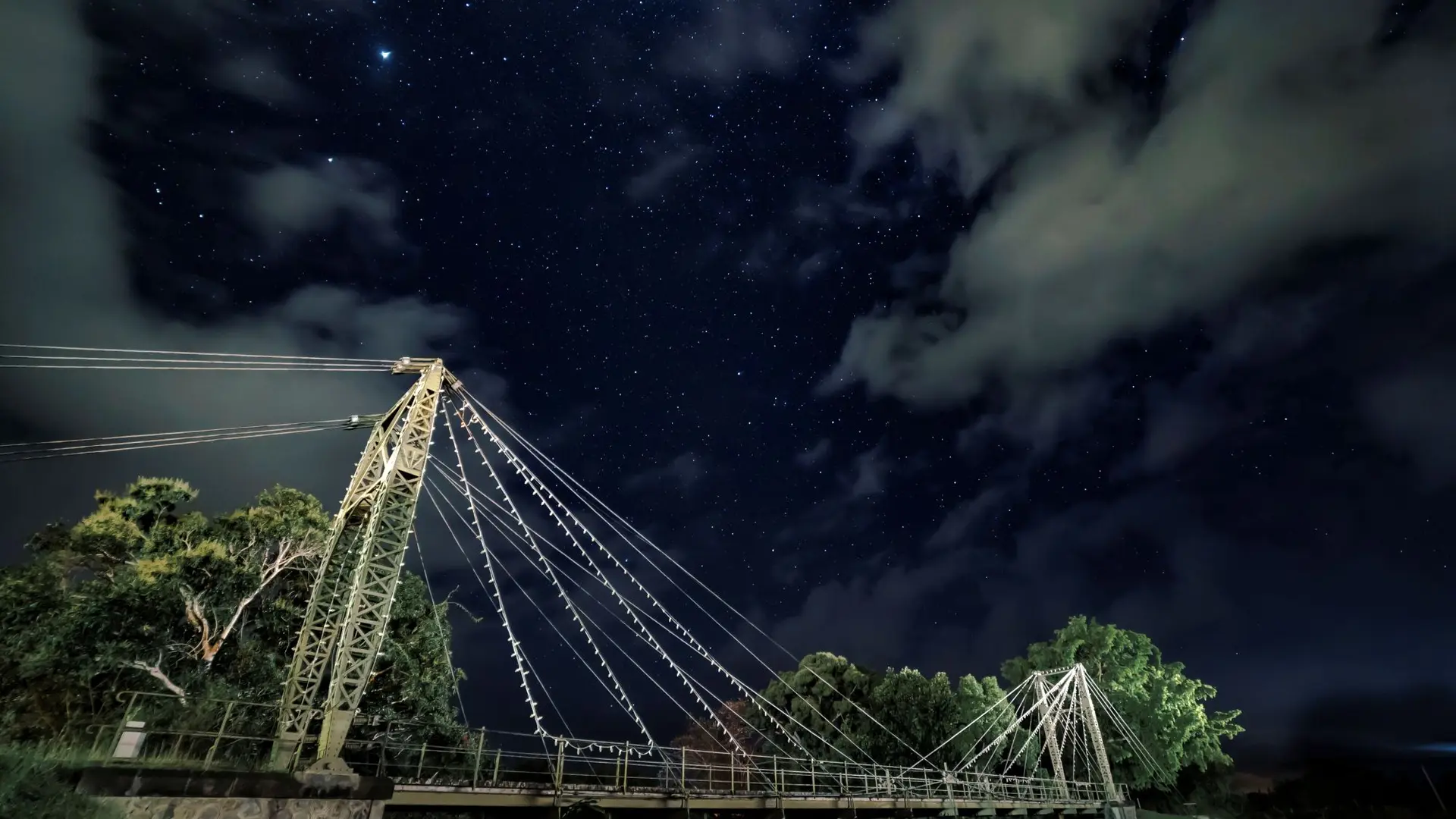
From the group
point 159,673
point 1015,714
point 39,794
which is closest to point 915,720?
point 1015,714

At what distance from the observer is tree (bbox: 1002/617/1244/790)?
40531 millimetres

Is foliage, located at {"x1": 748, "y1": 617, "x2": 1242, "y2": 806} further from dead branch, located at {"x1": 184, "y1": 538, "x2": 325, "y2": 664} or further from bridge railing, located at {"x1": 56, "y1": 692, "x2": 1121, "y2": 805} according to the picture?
Answer: dead branch, located at {"x1": 184, "y1": 538, "x2": 325, "y2": 664}

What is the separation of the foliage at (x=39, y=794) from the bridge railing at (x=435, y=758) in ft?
2.62

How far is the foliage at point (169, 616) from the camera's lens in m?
22.2

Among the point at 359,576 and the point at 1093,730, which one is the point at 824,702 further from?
the point at 359,576

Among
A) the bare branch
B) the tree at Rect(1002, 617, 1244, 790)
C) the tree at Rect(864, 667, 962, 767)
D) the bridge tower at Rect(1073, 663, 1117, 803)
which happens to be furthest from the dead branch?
the tree at Rect(1002, 617, 1244, 790)

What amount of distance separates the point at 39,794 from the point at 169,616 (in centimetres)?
1750

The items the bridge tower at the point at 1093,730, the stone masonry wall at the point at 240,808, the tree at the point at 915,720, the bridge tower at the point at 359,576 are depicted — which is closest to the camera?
the stone masonry wall at the point at 240,808

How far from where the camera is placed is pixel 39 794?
31.2 ft

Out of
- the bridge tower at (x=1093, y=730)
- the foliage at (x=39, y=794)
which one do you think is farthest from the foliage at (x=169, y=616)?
the bridge tower at (x=1093, y=730)

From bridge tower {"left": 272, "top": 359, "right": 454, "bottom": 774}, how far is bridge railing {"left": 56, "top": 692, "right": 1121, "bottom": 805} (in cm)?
85

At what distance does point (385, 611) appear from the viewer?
16859 mm

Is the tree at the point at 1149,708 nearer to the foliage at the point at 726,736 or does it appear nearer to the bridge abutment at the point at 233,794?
the foliage at the point at 726,736

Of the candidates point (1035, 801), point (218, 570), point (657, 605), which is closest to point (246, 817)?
point (657, 605)
